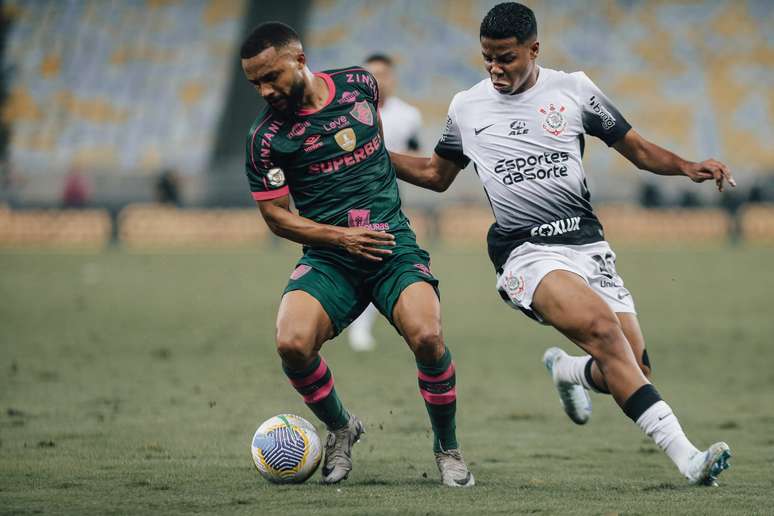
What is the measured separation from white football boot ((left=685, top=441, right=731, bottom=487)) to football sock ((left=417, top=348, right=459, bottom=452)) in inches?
46.6

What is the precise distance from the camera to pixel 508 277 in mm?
6191

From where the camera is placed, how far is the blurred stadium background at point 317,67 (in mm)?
39250

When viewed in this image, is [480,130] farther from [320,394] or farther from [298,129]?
[320,394]

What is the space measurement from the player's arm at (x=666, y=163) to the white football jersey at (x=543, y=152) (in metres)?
0.08

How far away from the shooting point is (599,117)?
616 cm

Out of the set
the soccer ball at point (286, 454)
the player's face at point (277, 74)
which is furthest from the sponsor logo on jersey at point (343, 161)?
the soccer ball at point (286, 454)

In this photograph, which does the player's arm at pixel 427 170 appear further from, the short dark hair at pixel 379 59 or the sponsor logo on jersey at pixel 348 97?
the short dark hair at pixel 379 59

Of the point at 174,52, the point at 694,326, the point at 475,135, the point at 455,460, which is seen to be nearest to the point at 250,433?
→ the point at 455,460

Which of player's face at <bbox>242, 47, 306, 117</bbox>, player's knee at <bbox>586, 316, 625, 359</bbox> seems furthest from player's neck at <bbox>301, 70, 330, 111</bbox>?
player's knee at <bbox>586, 316, 625, 359</bbox>

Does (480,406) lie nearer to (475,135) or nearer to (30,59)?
(475,135)

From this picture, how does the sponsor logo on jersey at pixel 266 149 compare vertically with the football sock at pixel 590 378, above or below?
above

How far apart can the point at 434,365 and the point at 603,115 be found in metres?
1.55

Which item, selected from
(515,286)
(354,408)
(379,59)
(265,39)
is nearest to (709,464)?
(515,286)

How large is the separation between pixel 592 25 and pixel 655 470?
122 ft
